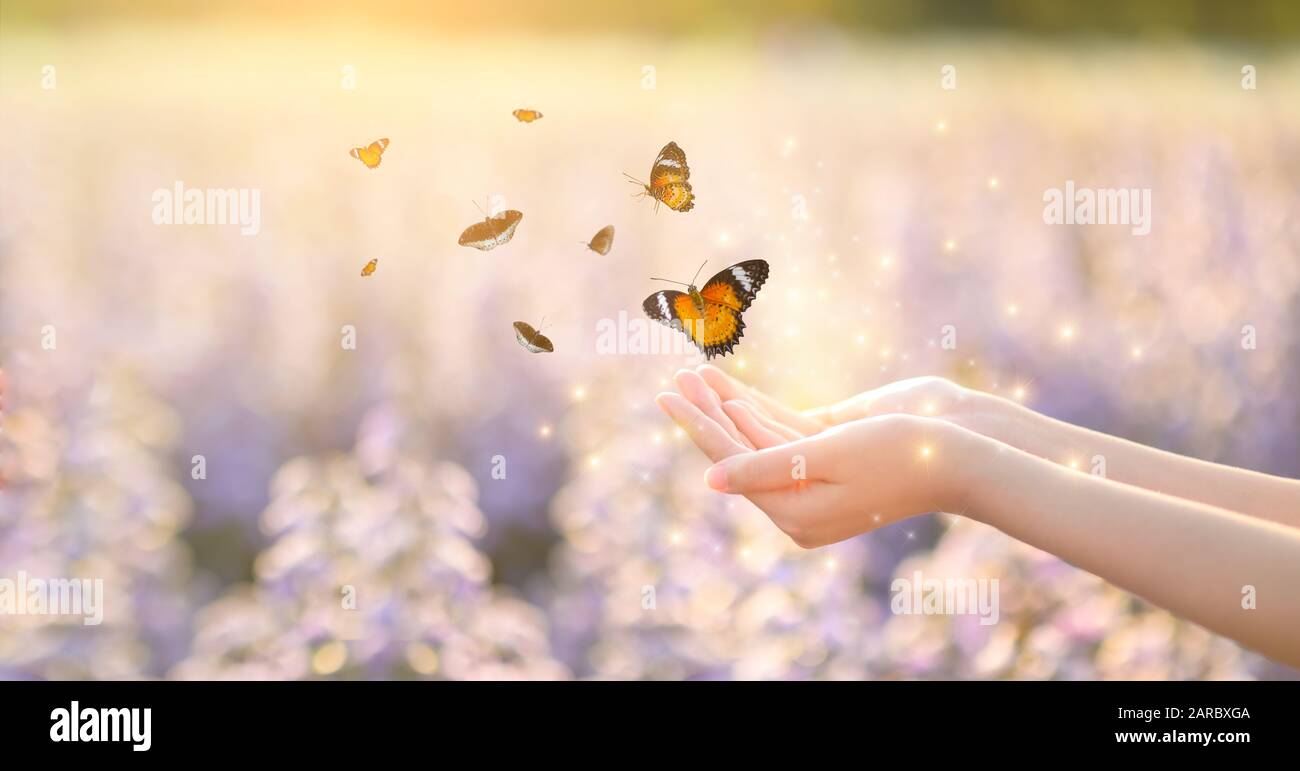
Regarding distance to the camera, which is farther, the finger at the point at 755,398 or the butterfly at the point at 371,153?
the butterfly at the point at 371,153

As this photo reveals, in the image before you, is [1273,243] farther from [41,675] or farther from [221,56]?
[41,675]

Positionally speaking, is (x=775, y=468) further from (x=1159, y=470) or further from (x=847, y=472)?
(x=1159, y=470)

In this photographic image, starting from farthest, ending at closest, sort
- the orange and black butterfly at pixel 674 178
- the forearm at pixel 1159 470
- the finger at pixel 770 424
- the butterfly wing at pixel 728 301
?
the orange and black butterfly at pixel 674 178 < the butterfly wing at pixel 728 301 < the finger at pixel 770 424 < the forearm at pixel 1159 470

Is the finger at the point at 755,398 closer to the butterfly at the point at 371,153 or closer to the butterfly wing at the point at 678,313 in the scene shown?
the butterfly wing at the point at 678,313

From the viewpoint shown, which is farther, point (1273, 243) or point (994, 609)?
point (1273, 243)

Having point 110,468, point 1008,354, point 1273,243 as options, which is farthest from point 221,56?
point 1273,243

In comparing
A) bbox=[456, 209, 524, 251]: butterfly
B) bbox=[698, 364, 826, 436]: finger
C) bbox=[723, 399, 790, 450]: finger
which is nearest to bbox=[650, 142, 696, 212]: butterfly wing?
bbox=[456, 209, 524, 251]: butterfly

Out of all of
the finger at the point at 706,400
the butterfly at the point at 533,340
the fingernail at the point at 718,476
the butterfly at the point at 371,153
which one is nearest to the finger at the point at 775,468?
the fingernail at the point at 718,476
